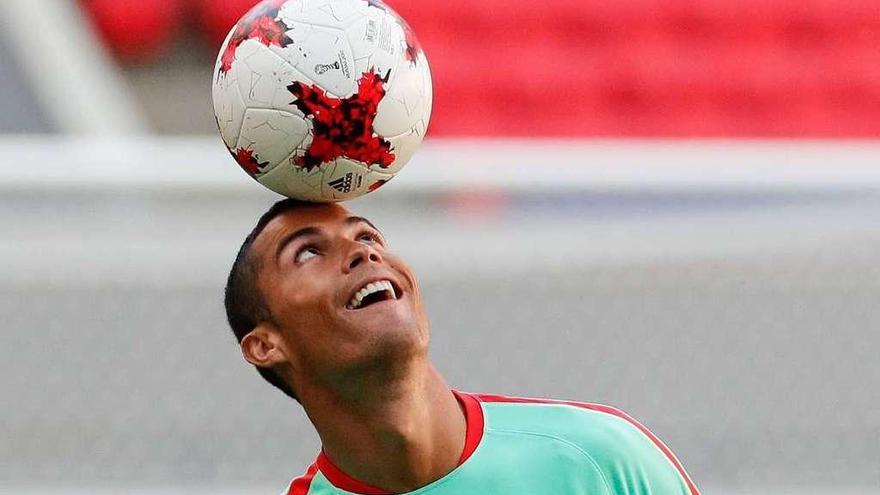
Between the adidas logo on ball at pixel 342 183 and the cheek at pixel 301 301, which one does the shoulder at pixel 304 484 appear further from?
the adidas logo on ball at pixel 342 183

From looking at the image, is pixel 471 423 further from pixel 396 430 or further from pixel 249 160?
pixel 249 160

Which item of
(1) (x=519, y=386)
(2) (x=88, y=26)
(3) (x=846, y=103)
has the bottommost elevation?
(1) (x=519, y=386)

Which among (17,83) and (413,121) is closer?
(413,121)

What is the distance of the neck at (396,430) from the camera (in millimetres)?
3084

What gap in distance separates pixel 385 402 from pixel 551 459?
0.41m

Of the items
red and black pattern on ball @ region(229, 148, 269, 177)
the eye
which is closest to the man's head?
the eye

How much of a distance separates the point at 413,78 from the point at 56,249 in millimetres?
2855

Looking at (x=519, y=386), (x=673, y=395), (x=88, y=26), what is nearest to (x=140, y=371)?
(x=519, y=386)

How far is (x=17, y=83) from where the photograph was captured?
7945 mm

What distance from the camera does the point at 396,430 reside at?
307 cm

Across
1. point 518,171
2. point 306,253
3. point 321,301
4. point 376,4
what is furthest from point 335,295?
point 518,171

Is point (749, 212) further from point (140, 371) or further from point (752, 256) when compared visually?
point (140, 371)

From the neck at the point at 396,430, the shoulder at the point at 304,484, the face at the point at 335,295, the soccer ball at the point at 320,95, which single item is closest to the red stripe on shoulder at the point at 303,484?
the shoulder at the point at 304,484

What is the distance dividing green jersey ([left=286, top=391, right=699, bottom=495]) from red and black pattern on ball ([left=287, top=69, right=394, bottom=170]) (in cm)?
65
